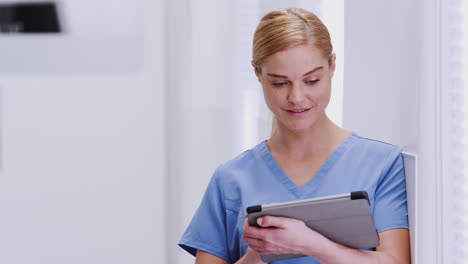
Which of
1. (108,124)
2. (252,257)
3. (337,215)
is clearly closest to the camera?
(337,215)

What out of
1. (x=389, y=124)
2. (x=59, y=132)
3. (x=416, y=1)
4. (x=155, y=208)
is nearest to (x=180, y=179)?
(x=155, y=208)

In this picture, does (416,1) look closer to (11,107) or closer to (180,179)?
(180,179)

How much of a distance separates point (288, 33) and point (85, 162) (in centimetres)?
152

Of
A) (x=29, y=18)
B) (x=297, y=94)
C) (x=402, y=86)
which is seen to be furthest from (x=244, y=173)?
(x=29, y=18)

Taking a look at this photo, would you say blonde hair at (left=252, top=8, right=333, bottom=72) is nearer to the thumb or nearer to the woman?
the woman

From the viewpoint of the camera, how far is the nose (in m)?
1.10

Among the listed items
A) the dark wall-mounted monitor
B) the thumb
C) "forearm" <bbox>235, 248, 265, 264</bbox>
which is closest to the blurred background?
the dark wall-mounted monitor

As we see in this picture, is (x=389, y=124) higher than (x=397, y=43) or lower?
lower

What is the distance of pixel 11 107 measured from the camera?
245 cm

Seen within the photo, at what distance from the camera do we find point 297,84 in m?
1.11

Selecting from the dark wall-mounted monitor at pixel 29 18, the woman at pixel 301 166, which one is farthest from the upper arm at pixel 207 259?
the dark wall-mounted monitor at pixel 29 18

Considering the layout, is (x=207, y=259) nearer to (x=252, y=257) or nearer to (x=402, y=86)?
(x=252, y=257)

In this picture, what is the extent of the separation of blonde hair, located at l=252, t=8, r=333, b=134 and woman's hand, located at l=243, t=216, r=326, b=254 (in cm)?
27

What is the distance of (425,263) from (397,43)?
1.06 ft
